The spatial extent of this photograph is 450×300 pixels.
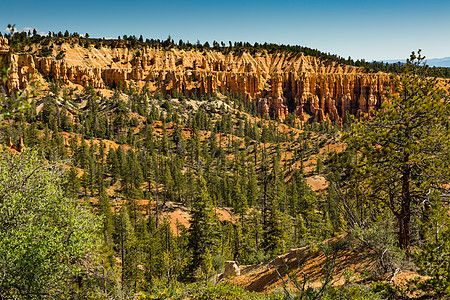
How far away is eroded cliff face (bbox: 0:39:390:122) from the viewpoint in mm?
164500

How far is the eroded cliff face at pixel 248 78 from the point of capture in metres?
164

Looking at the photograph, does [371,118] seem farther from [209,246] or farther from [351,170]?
[209,246]

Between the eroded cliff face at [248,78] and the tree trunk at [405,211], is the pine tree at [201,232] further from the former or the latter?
the eroded cliff face at [248,78]

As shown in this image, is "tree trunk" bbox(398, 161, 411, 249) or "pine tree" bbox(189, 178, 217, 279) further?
"pine tree" bbox(189, 178, 217, 279)

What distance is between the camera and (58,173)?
42.9 ft

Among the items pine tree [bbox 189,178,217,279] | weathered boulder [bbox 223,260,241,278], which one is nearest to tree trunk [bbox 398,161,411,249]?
weathered boulder [bbox 223,260,241,278]

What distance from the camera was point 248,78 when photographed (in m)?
174

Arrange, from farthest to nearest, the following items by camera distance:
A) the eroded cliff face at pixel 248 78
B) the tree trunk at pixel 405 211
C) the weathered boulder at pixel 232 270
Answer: the eroded cliff face at pixel 248 78, the weathered boulder at pixel 232 270, the tree trunk at pixel 405 211

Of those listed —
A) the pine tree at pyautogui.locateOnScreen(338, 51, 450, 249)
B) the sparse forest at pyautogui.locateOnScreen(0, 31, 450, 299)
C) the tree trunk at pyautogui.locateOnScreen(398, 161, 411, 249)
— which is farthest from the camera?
the tree trunk at pyautogui.locateOnScreen(398, 161, 411, 249)

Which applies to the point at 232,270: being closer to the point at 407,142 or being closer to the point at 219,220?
the point at 219,220

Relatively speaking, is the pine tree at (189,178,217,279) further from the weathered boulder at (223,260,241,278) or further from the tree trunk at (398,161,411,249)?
the tree trunk at (398,161,411,249)

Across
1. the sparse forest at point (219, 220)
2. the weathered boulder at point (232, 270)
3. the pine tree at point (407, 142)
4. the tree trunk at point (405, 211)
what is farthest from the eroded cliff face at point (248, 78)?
the tree trunk at point (405, 211)

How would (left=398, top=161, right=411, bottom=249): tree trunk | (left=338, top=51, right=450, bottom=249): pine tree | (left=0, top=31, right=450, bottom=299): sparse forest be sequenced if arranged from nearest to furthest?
(left=0, top=31, right=450, bottom=299): sparse forest
(left=338, top=51, right=450, bottom=249): pine tree
(left=398, top=161, right=411, bottom=249): tree trunk

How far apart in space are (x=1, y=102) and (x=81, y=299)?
9067 millimetres
